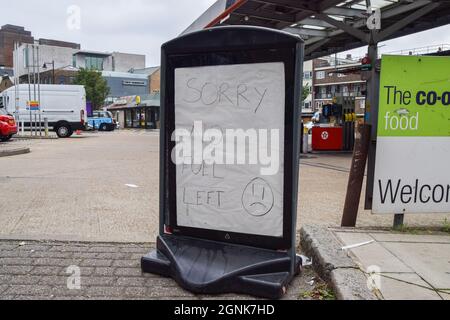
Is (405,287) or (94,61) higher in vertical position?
(94,61)

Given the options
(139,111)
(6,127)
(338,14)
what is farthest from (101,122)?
(338,14)

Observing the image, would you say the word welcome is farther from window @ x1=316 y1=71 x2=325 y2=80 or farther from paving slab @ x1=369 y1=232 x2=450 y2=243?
window @ x1=316 y1=71 x2=325 y2=80

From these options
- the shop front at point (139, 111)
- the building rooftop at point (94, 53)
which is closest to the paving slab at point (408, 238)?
the shop front at point (139, 111)

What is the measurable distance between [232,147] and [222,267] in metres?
0.95

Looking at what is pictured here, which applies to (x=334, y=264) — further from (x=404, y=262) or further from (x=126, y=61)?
(x=126, y=61)

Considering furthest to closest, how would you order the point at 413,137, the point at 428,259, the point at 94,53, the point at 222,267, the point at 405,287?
the point at 94,53
the point at 413,137
the point at 428,259
the point at 222,267
the point at 405,287

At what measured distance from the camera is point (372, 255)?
12.1 feet

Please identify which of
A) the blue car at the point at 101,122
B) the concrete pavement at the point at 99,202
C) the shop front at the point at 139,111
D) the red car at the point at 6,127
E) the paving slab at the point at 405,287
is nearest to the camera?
the paving slab at the point at 405,287

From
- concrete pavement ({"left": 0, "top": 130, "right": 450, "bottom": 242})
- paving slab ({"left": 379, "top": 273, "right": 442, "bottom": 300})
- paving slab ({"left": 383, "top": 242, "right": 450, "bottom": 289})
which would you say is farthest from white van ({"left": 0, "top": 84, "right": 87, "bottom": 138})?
paving slab ({"left": 379, "top": 273, "right": 442, "bottom": 300})

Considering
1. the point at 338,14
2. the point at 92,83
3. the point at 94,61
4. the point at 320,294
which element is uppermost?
the point at 94,61

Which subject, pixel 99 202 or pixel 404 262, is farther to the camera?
pixel 99 202

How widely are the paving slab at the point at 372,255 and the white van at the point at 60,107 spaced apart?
22102 millimetres

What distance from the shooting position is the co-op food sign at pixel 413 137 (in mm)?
4289

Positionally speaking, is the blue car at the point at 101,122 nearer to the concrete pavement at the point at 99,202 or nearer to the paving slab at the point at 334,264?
the concrete pavement at the point at 99,202
